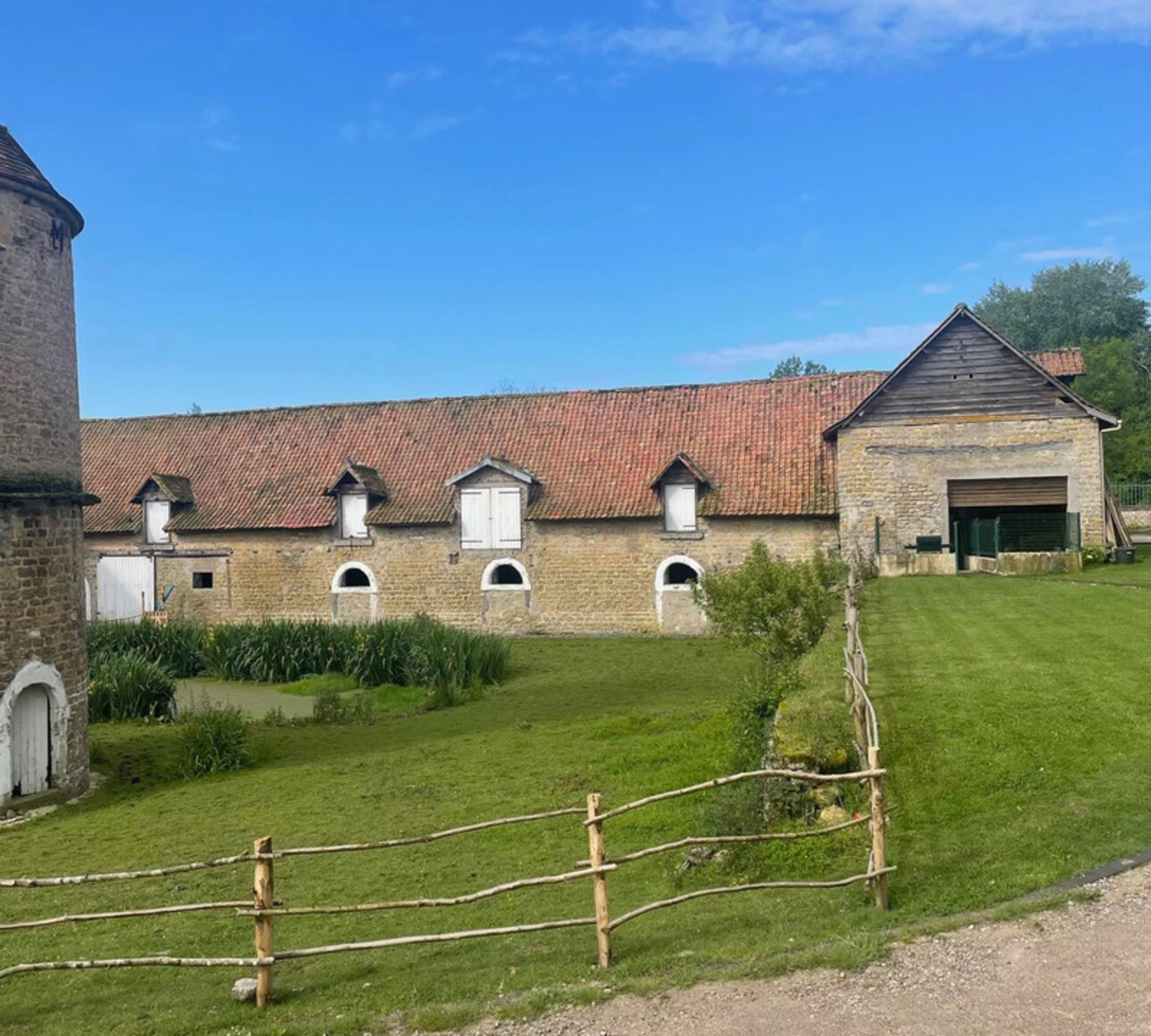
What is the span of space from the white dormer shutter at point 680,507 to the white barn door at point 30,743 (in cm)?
1638

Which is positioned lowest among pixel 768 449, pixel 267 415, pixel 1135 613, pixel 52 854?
pixel 52 854

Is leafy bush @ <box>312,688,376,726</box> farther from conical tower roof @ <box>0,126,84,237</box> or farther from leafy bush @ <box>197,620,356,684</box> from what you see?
conical tower roof @ <box>0,126,84,237</box>

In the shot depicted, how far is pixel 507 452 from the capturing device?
29188 mm

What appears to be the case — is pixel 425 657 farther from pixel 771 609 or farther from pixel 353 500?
pixel 353 500

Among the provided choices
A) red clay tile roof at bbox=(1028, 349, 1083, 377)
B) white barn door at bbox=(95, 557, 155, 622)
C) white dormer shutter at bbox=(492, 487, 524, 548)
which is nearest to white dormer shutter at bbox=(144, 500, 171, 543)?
white barn door at bbox=(95, 557, 155, 622)

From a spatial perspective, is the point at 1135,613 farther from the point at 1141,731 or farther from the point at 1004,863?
the point at 1004,863

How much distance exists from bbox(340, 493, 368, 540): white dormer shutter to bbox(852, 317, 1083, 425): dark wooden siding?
13455 mm

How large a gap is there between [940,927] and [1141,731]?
445 centimetres

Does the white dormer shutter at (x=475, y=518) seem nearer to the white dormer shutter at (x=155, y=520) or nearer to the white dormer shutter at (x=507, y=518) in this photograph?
the white dormer shutter at (x=507, y=518)

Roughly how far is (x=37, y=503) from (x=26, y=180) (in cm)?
402

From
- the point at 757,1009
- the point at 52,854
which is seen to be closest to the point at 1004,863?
the point at 757,1009

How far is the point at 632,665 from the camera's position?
21.6 meters

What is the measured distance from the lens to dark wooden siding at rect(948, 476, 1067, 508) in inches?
969

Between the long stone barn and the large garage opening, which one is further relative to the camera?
the long stone barn
